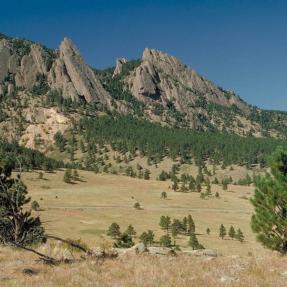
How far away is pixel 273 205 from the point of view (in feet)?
91.2

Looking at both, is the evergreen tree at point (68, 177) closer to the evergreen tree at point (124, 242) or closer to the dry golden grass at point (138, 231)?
the dry golden grass at point (138, 231)

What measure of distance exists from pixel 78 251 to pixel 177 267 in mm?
6820

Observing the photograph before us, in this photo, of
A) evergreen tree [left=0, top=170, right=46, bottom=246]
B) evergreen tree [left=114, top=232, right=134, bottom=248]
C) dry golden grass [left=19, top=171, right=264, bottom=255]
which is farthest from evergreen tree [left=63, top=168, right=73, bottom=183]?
evergreen tree [left=0, top=170, right=46, bottom=246]

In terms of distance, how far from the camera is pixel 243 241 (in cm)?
9856

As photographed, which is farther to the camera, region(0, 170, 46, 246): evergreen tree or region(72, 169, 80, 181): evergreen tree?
region(72, 169, 80, 181): evergreen tree

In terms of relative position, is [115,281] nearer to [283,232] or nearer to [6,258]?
[6,258]

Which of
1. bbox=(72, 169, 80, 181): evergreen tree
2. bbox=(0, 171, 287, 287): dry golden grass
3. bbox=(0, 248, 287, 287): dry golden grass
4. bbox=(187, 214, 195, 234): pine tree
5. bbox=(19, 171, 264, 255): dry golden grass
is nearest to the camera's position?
bbox=(0, 248, 287, 287): dry golden grass

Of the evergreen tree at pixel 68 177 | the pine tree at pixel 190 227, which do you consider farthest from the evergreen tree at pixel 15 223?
the evergreen tree at pixel 68 177

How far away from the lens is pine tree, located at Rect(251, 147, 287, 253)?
89.2 feet

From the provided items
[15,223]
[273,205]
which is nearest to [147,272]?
[273,205]

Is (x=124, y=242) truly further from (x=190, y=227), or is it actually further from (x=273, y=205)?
(x=190, y=227)

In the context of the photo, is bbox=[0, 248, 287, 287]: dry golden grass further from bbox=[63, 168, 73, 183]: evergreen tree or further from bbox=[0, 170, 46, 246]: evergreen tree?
bbox=[63, 168, 73, 183]: evergreen tree

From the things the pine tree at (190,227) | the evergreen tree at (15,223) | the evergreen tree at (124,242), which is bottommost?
the pine tree at (190,227)

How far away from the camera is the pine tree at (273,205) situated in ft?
89.2
